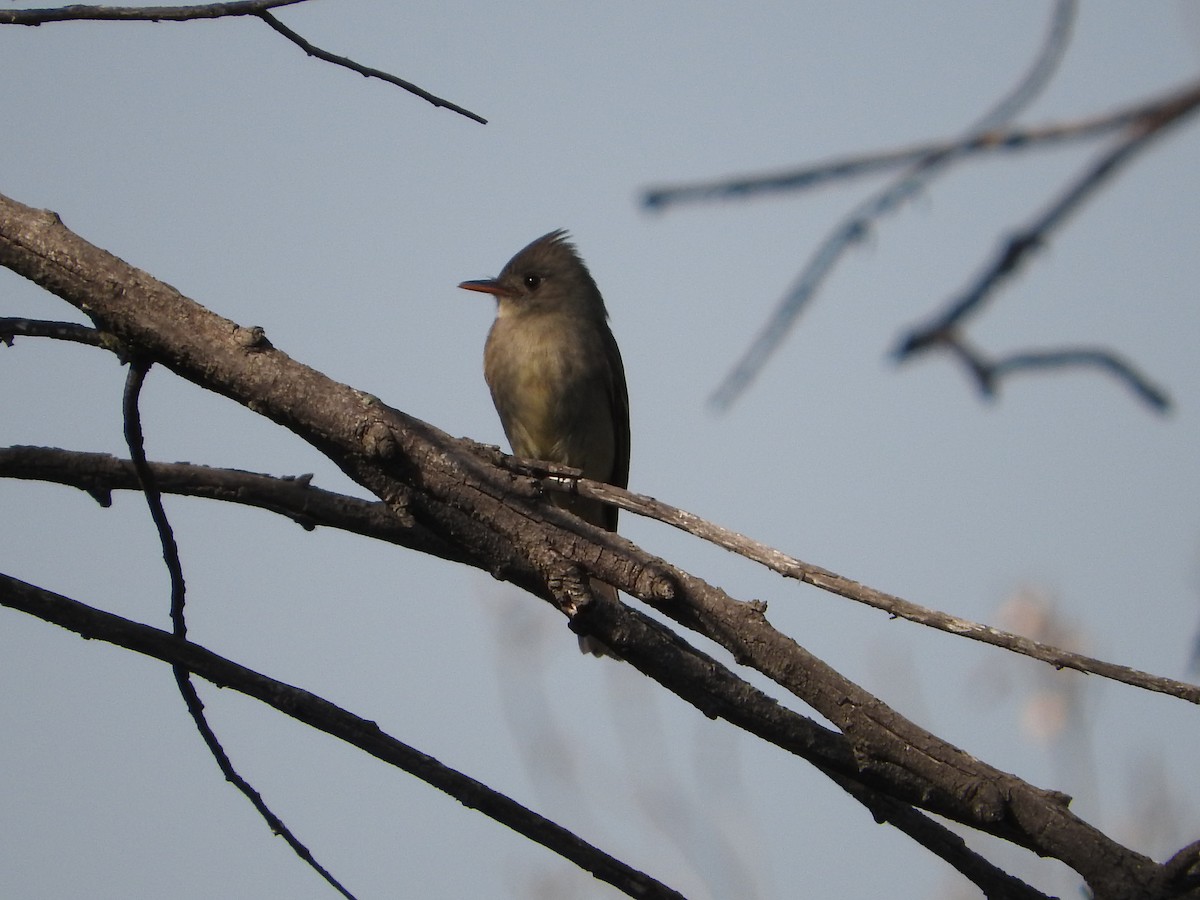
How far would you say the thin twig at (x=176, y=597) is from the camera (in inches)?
124

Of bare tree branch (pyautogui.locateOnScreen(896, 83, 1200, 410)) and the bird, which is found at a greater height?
the bird

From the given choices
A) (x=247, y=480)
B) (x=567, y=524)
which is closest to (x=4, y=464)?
(x=247, y=480)

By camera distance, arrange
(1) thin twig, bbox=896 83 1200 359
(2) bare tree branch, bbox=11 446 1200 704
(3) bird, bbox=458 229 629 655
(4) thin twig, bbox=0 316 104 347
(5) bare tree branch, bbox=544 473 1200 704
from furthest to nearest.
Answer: (3) bird, bbox=458 229 629 655 → (2) bare tree branch, bbox=11 446 1200 704 → (4) thin twig, bbox=0 316 104 347 → (5) bare tree branch, bbox=544 473 1200 704 → (1) thin twig, bbox=896 83 1200 359

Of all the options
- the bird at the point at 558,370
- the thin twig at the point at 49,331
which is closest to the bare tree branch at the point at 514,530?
the thin twig at the point at 49,331

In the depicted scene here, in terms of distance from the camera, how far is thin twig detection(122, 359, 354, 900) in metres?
3.15

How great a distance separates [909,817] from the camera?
3154mm

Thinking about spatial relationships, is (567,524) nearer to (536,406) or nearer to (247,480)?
(247,480)

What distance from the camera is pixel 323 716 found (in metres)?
3.14

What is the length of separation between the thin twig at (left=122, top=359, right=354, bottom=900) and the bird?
13.2 ft

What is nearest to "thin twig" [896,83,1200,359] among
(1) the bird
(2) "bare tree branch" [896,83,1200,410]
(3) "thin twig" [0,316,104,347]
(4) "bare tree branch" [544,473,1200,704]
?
(2) "bare tree branch" [896,83,1200,410]

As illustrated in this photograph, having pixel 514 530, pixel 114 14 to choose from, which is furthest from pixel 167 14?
pixel 514 530

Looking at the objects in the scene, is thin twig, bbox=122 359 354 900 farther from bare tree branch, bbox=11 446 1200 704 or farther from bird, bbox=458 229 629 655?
bird, bbox=458 229 629 655

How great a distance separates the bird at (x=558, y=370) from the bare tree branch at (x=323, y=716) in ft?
13.9

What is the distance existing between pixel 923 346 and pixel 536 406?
22.9ft
